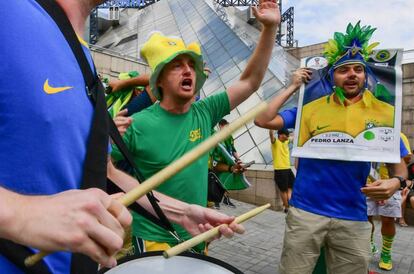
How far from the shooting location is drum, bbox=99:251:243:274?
1.38 metres

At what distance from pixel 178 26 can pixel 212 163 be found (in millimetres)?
25503

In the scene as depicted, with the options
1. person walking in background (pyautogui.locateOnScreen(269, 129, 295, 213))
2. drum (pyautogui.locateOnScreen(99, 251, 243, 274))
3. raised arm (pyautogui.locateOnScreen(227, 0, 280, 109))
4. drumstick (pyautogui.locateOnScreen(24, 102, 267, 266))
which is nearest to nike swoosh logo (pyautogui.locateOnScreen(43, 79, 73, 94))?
drumstick (pyautogui.locateOnScreen(24, 102, 267, 266))

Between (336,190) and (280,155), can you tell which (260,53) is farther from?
(280,155)

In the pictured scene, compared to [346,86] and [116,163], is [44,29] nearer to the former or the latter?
[116,163]

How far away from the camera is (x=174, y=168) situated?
749 millimetres

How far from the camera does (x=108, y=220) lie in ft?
2.22

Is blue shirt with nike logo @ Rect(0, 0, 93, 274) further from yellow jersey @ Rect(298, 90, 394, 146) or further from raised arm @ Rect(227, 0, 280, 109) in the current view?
yellow jersey @ Rect(298, 90, 394, 146)

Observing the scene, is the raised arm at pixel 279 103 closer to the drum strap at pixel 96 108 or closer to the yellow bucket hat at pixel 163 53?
the yellow bucket hat at pixel 163 53

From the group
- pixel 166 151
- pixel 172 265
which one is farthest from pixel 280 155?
pixel 172 265

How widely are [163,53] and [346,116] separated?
1.47m

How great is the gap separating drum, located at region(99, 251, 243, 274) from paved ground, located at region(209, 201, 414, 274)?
3213 mm

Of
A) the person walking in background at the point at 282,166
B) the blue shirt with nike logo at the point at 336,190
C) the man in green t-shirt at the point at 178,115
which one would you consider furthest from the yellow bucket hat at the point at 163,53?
the person walking in background at the point at 282,166

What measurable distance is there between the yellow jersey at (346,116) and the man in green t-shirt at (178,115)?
762mm

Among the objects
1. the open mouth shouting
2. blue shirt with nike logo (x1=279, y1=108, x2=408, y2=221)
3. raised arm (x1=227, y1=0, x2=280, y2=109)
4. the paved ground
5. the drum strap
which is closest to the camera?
the drum strap
